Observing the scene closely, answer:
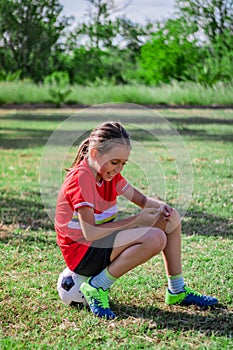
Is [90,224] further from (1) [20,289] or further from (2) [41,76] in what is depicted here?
(2) [41,76]

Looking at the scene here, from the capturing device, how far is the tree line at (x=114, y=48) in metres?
20.1

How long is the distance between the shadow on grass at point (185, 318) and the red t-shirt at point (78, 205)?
0.39m

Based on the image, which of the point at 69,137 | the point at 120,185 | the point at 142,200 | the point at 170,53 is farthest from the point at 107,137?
the point at 170,53

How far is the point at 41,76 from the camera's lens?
26953mm

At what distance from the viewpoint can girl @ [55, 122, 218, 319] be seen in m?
2.97

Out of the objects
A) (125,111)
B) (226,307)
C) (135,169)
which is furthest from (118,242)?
(125,111)

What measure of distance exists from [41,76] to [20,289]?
24.2 meters

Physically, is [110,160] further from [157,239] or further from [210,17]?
[210,17]

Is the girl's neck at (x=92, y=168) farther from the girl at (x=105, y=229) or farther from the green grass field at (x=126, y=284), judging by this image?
the green grass field at (x=126, y=284)

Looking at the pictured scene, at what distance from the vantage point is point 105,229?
2.98 meters

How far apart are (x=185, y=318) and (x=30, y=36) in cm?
1833

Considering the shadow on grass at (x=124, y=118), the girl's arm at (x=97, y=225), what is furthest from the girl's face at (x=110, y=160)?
the shadow on grass at (x=124, y=118)

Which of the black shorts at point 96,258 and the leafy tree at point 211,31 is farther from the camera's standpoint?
the leafy tree at point 211,31

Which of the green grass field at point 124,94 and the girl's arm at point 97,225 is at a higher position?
the girl's arm at point 97,225
